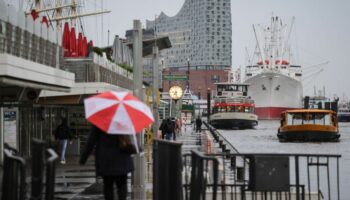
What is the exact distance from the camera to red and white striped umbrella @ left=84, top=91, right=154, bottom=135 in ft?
28.0

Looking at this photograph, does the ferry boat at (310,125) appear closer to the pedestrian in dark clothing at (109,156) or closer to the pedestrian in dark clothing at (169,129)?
the pedestrian in dark clothing at (169,129)

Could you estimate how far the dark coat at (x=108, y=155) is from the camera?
8.59m

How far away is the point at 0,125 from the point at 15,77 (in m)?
5.46

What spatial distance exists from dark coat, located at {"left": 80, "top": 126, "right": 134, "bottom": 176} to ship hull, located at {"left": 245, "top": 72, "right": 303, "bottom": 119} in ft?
390

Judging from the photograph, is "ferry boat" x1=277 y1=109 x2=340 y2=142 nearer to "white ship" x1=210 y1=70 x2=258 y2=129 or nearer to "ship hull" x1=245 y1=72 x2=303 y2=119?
"white ship" x1=210 y1=70 x2=258 y2=129

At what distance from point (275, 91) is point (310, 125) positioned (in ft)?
242

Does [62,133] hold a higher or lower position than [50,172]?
higher

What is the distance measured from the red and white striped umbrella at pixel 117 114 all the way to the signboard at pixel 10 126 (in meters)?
10.6

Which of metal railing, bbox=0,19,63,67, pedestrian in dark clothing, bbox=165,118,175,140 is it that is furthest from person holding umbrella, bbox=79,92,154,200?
pedestrian in dark clothing, bbox=165,118,175,140

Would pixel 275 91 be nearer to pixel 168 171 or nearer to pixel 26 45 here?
pixel 26 45

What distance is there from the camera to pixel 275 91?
12875 cm

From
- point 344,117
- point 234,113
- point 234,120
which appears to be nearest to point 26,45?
point 234,113

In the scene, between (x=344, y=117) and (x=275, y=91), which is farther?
(x=344, y=117)

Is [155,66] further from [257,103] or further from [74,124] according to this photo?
[257,103]
